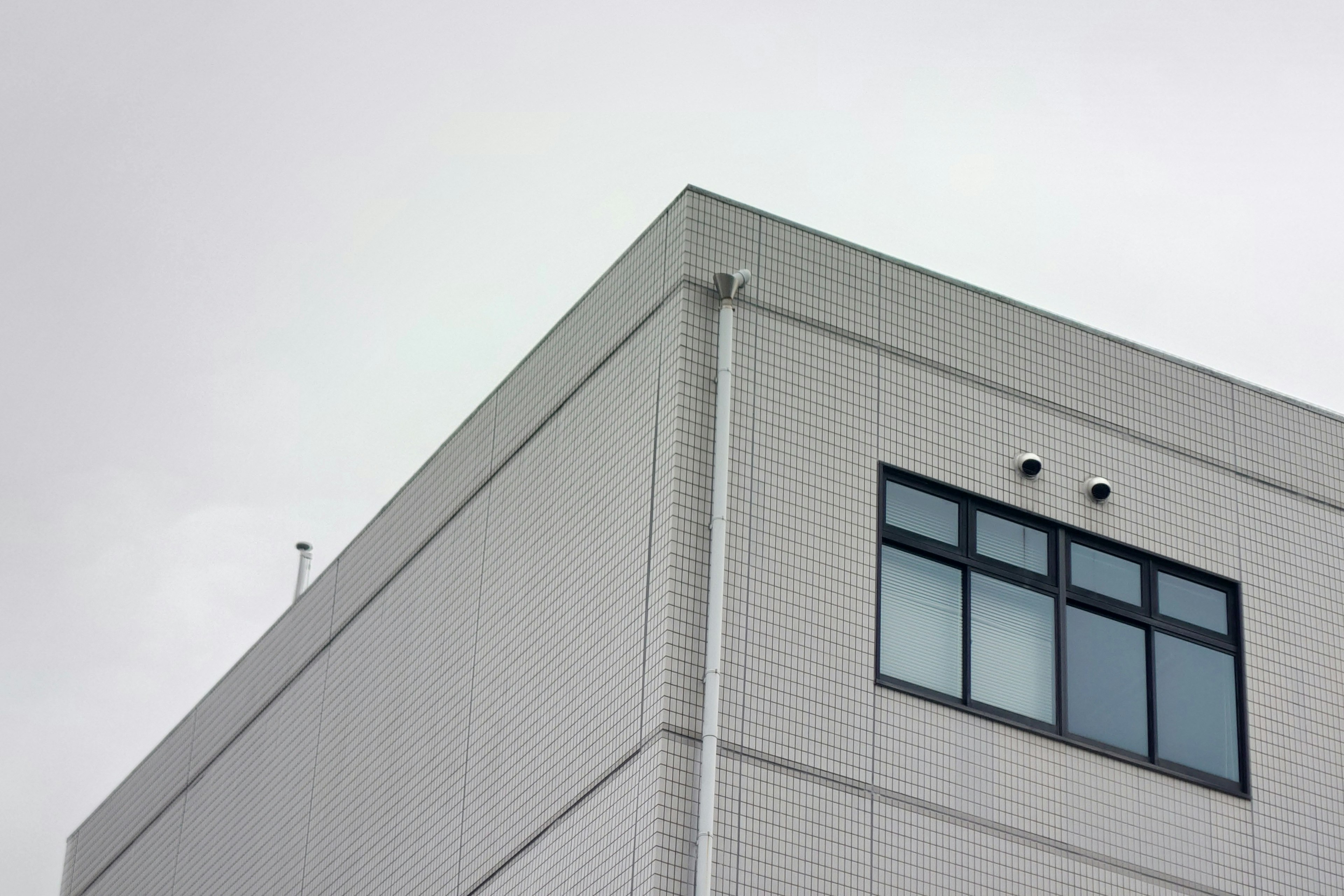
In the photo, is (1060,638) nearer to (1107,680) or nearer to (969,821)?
(1107,680)

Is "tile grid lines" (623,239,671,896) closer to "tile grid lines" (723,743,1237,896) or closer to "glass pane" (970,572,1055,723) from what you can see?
"tile grid lines" (723,743,1237,896)

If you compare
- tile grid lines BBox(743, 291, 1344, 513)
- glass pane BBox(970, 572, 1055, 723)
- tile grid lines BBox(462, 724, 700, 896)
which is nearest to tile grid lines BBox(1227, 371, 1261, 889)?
tile grid lines BBox(743, 291, 1344, 513)

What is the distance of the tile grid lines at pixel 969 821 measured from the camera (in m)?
16.5

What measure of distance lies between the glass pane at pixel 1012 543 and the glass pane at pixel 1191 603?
4.48 feet

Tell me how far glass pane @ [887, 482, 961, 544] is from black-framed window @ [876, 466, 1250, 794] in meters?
0.01

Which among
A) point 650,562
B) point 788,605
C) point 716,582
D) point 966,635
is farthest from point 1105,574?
point 650,562

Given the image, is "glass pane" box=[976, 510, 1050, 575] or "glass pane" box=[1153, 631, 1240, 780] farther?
"glass pane" box=[1153, 631, 1240, 780]

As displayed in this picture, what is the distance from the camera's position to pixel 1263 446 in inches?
820

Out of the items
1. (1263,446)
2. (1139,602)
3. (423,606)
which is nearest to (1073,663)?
(1139,602)

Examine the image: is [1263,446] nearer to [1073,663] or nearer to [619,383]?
[1073,663]

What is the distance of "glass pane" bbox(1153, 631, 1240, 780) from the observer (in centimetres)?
1895

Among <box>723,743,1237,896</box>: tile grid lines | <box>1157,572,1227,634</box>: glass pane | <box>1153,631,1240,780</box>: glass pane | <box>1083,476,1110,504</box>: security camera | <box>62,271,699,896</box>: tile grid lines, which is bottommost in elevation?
<box>723,743,1237,896</box>: tile grid lines

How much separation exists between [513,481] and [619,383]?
7.22 ft

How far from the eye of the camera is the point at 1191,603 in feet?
64.7
